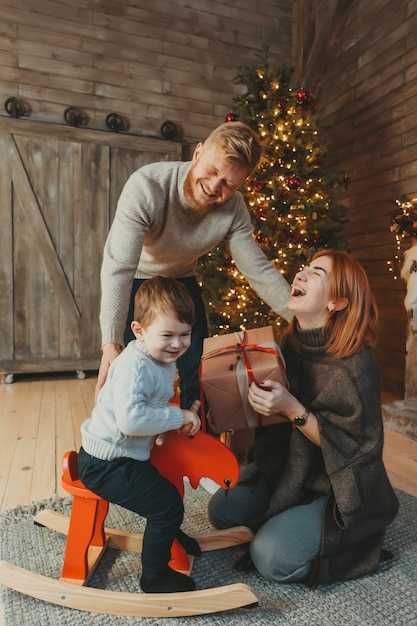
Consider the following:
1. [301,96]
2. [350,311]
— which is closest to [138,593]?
[350,311]

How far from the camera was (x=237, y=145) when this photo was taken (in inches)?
54.4

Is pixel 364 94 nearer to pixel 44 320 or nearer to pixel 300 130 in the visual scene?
pixel 300 130

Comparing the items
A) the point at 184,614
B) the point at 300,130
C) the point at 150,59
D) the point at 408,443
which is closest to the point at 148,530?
the point at 184,614

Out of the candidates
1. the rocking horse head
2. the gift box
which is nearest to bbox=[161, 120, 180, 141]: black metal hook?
the rocking horse head

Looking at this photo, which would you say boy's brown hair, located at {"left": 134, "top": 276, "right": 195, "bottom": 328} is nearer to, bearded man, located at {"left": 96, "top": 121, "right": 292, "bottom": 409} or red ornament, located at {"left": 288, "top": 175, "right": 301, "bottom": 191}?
bearded man, located at {"left": 96, "top": 121, "right": 292, "bottom": 409}

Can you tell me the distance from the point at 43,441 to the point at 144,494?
4.65 feet

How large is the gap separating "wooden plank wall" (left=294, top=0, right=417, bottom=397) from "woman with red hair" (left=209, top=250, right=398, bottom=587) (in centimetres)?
216

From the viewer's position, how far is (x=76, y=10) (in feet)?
12.6

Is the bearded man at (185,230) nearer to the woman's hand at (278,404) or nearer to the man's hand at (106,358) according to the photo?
the man's hand at (106,358)

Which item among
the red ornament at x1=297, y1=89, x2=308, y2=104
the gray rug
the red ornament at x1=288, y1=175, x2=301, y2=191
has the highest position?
the red ornament at x1=297, y1=89, x2=308, y2=104

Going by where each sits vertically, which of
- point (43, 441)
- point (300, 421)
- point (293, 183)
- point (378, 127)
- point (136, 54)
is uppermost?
point (136, 54)

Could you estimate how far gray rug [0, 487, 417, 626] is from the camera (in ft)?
3.83

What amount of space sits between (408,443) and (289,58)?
149 inches

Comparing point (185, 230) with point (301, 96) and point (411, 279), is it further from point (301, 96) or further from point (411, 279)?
point (301, 96)
